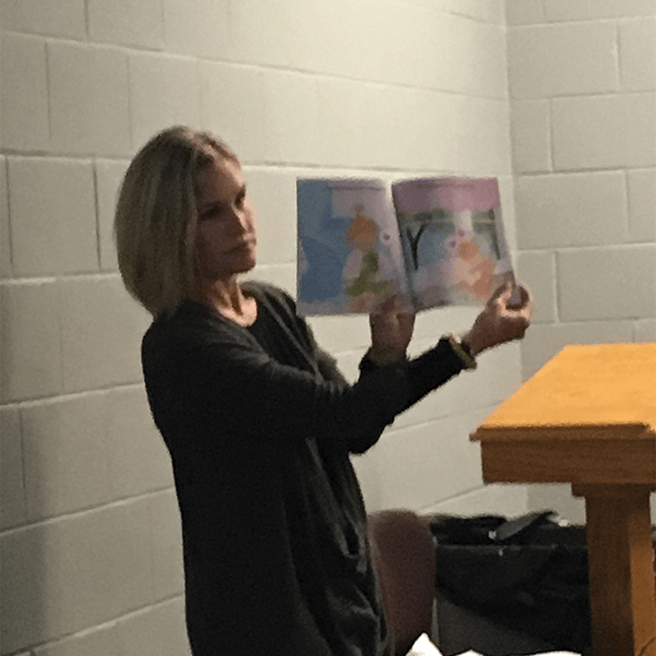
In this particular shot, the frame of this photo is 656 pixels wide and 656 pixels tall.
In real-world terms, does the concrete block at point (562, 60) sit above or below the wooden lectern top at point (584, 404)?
above

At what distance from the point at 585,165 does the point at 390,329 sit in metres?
1.94

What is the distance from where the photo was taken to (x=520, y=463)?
5.53ft

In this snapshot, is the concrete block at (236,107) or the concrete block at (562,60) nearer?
the concrete block at (236,107)

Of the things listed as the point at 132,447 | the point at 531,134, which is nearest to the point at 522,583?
the point at 132,447

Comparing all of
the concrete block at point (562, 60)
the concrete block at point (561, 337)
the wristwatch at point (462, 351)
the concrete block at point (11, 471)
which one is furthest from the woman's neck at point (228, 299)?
the concrete block at point (562, 60)

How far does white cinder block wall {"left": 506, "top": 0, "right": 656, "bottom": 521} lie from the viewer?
11.8 feet

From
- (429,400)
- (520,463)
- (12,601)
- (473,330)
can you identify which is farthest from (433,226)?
(429,400)

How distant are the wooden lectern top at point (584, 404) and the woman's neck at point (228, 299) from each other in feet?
1.37

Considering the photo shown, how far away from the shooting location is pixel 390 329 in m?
1.88

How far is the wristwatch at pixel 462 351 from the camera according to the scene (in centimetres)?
172

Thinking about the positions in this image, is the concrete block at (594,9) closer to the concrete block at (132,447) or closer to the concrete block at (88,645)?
the concrete block at (132,447)

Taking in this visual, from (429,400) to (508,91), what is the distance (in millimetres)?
1030

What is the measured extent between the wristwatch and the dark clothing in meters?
0.01

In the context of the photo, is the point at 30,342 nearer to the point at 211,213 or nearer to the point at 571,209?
the point at 211,213
